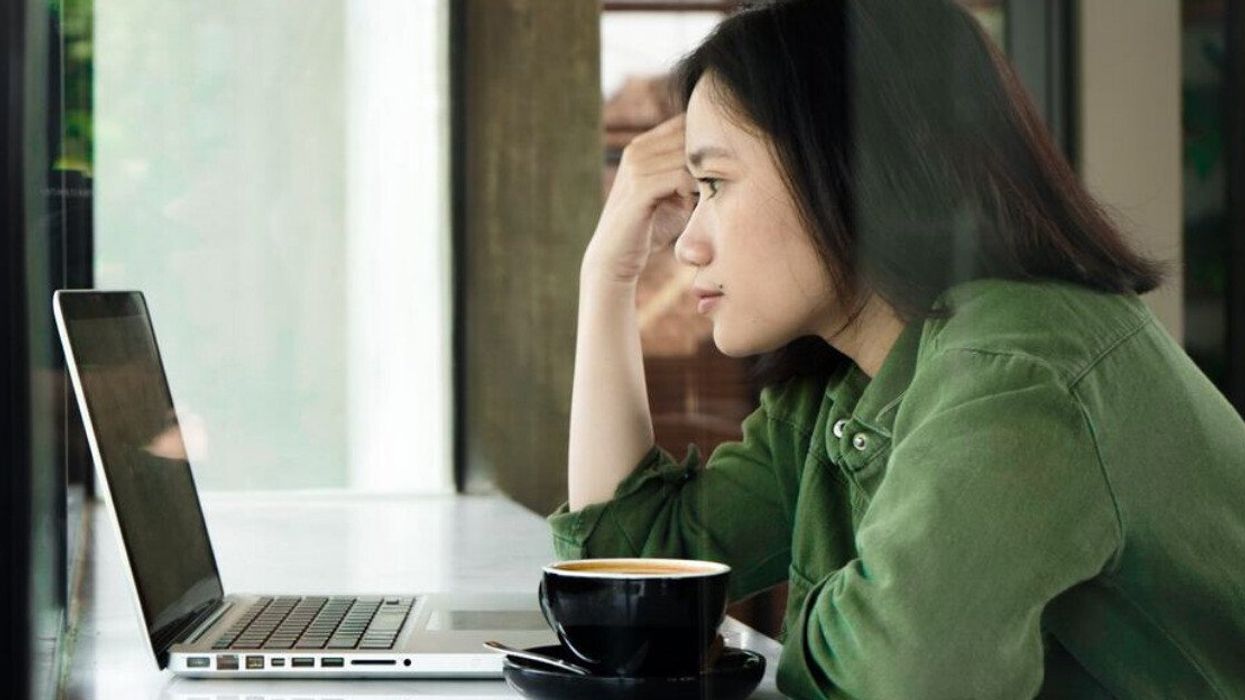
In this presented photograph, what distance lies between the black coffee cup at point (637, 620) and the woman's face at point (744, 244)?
187 millimetres

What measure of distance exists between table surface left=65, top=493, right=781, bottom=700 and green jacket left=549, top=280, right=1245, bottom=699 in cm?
23

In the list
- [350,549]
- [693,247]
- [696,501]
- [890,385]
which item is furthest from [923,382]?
[350,549]

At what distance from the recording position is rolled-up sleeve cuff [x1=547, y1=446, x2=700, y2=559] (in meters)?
1.02

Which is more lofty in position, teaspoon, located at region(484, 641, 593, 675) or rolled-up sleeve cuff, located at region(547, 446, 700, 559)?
rolled-up sleeve cuff, located at region(547, 446, 700, 559)

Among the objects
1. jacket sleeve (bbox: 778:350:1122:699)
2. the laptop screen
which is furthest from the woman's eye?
the laptop screen

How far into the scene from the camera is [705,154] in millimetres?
900

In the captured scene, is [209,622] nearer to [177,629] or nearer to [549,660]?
[177,629]

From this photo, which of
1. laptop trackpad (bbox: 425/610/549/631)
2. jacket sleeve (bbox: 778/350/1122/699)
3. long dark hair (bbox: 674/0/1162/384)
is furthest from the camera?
laptop trackpad (bbox: 425/610/549/631)

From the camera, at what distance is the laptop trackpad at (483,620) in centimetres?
92

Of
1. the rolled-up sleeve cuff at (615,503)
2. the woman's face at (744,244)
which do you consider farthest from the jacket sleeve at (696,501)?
the woman's face at (744,244)

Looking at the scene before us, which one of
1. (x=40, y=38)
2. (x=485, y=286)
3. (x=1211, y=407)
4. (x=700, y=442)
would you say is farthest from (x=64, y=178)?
(x=1211, y=407)

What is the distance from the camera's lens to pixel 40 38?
692mm

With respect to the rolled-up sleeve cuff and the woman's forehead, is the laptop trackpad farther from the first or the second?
the woman's forehead

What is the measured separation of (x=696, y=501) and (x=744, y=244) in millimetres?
222
